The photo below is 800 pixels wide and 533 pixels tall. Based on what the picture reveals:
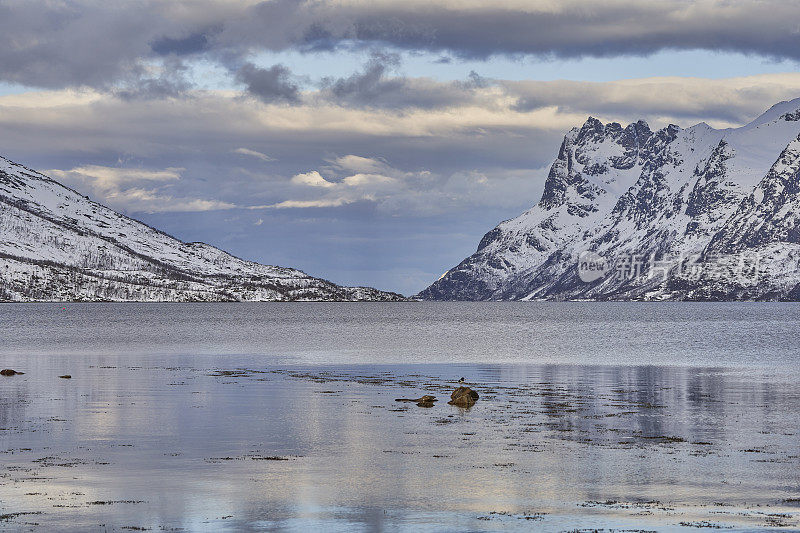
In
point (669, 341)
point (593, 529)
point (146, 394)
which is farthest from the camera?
point (669, 341)

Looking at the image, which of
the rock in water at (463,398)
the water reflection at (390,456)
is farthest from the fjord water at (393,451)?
the rock in water at (463,398)

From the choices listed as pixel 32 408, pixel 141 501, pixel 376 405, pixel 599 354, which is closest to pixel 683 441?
pixel 376 405

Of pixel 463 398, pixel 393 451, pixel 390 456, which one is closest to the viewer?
pixel 390 456

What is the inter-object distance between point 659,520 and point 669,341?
16038cm

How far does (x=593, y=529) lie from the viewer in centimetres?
3288

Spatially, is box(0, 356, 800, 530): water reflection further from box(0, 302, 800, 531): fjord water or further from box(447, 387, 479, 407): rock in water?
box(447, 387, 479, 407): rock in water

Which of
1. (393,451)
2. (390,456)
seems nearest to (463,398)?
(393,451)

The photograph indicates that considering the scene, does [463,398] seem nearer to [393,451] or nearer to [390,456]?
[393,451]

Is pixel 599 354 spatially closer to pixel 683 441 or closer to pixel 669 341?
pixel 669 341

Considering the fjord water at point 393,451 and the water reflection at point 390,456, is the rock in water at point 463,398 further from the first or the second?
the water reflection at point 390,456

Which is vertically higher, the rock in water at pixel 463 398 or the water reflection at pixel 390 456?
the rock in water at pixel 463 398

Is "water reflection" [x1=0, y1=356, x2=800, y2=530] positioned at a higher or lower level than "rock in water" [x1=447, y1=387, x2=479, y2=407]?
lower

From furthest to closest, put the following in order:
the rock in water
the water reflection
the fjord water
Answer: the rock in water
the water reflection
the fjord water

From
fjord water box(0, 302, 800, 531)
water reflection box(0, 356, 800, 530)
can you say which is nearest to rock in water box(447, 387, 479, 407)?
fjord water box(0, 302, 800, 531)
